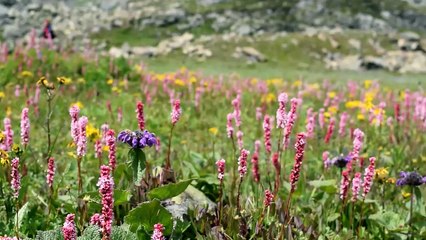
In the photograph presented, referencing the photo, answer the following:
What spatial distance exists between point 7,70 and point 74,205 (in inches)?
416

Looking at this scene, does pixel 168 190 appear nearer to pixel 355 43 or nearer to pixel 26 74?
pixel 26 74

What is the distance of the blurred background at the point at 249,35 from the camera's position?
31.4 meters

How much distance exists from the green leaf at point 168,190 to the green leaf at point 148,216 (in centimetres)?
20

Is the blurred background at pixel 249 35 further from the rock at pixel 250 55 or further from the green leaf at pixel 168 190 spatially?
the green leaf at pixel 168 190

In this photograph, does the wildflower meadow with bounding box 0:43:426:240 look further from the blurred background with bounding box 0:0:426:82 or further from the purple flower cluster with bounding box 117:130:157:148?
the blurred background with bounding box 0:0:426:82

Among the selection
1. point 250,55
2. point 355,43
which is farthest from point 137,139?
point 355,43

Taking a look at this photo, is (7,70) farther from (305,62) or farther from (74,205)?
(305,62)

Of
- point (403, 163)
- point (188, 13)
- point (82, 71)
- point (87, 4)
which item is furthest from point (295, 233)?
point (87, 4)

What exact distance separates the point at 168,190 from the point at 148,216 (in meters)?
0.26

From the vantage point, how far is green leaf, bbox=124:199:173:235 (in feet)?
11.3

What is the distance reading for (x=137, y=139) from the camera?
330cm

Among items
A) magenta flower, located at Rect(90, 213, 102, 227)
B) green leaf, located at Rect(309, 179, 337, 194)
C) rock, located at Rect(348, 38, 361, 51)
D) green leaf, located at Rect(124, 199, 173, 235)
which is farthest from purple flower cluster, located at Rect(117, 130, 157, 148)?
rock, located at Rect(348, 38, 361, 51)

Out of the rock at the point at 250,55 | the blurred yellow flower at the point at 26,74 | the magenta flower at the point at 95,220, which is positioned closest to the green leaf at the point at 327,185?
the magenta flower at the point at 95,220

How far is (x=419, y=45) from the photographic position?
41.2 m
